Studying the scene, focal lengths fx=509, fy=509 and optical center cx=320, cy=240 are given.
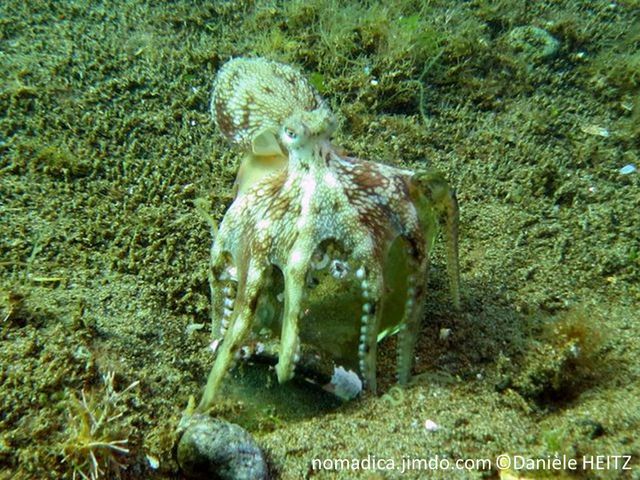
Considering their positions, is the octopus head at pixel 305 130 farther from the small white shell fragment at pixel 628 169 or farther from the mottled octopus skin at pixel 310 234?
the small white shell fragment at pixel 628 169

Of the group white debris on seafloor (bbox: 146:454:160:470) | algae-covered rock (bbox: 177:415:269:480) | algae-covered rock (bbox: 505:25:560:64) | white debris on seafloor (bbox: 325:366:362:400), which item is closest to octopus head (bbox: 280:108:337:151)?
white debris on seafloor (bbox: 325:366:362:400)

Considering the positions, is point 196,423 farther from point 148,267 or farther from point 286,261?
point 148,267

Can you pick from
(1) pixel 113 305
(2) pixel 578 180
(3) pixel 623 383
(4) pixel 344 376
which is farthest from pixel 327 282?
(2) pixel 578 180

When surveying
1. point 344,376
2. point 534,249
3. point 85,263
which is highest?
point 85,263

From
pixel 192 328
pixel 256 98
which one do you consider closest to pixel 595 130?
pixel 256 98

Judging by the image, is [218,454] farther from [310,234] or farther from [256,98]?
[256,98]

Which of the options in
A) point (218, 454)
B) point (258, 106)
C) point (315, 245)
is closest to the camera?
point (218, 454)
